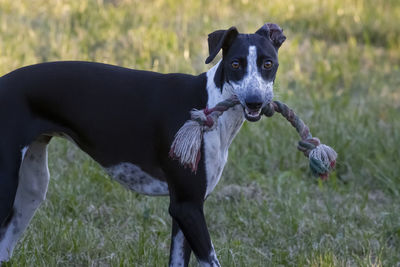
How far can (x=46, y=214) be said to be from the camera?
514 cm

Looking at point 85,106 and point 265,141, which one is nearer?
point 85,106

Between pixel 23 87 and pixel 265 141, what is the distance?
3.06m

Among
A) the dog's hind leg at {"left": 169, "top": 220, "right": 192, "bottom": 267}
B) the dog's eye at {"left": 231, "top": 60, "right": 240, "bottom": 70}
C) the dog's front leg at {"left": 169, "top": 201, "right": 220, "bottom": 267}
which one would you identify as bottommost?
the dog's hind leg at {"left": 169, "top": 220, "right": 192, "bottom": 267}

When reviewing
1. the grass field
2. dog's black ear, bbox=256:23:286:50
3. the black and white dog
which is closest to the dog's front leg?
the black and white dog

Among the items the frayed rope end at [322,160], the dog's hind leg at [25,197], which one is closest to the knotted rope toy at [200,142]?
the frayed rope end at [322,160]

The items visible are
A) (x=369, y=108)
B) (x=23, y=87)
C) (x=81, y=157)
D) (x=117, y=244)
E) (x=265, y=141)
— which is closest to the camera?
(x=23, y=87)

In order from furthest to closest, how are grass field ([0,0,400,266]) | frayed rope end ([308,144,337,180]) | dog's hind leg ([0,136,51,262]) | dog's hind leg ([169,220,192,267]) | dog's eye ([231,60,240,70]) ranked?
1. grass field ([0,0,400,266])
2. dog's hind leg ([0,136,51,262])
3. dog's hind leg ([169,220,192,267])
4. frayed rope end ([308,144,337,180])
5. dog's eye ([231,60,240,70])

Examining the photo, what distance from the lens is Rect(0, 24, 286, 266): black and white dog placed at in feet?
12.5

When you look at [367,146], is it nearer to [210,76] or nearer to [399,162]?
[399,162]

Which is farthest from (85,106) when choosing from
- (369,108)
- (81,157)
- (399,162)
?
(369,108)

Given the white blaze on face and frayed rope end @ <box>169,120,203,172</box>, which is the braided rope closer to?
the white blaze on face

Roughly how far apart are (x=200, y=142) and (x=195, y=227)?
445 mm

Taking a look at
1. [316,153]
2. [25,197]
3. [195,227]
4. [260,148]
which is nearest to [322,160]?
[316,153]

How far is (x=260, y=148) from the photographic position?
6.48 metres
